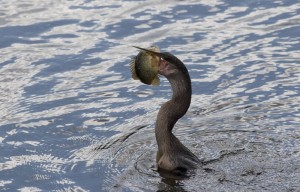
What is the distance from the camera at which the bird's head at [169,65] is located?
38.5 feet

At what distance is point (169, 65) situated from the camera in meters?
11.8

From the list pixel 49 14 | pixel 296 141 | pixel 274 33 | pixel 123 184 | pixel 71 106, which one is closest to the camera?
pixel 123 184

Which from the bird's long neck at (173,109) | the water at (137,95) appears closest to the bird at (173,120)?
the bird's long neck at (173,109)

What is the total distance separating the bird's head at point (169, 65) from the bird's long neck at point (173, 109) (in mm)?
38

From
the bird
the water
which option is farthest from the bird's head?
the water

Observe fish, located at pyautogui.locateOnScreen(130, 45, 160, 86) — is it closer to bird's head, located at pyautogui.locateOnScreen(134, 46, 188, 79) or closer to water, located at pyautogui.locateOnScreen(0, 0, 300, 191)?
bird's head, located at pyautogui.locateOnScreen(134, 46, 188, 79)

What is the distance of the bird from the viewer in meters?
11.8

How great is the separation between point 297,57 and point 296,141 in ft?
9.61

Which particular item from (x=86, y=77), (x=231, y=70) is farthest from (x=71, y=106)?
(x=231, y=70)

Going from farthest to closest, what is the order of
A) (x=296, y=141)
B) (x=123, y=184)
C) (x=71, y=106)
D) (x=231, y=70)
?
(x=231, y=70) < (x=71, y=106) < (x=296, y=141) < (x=123, y=184)

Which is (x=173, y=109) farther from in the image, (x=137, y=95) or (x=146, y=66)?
(x=137, y=95)

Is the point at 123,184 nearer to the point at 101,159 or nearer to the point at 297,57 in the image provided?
the point at 101,159

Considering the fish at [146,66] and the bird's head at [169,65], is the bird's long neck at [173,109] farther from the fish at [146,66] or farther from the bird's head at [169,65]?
the fish at [146,66]

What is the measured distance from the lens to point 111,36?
1589 centimetres
